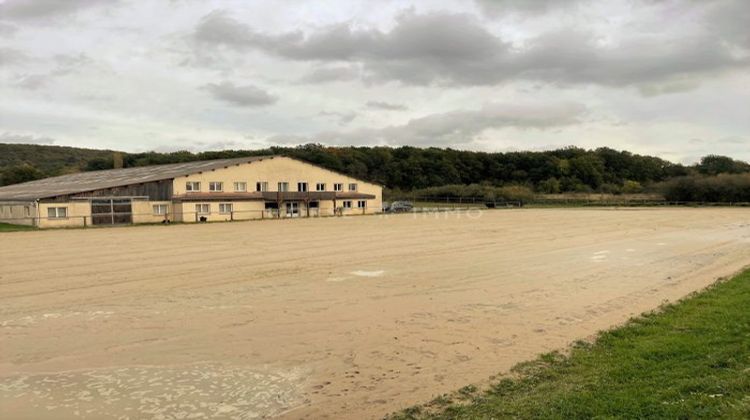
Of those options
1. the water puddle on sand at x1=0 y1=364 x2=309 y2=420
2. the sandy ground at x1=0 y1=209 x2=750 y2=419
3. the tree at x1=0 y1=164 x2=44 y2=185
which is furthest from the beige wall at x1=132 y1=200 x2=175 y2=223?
the tree at x1=0 y1=164 x2=44 y2=185

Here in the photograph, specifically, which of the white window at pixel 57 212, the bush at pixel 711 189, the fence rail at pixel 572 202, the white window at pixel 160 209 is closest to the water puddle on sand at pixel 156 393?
the white window at pixel 57 212

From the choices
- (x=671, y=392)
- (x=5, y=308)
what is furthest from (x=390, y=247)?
(x=671, y=392)

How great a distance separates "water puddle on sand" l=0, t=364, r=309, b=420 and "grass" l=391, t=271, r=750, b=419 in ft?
6.09

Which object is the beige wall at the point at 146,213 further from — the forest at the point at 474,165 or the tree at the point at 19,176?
the forest at the point at 474,165

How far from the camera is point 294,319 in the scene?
10.9 m

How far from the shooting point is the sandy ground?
704 cm

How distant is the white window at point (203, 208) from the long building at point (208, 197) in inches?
2.9

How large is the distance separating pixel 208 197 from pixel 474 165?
91.8m

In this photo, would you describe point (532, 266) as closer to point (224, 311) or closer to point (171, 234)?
point (224, 311)

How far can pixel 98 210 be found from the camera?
136ft

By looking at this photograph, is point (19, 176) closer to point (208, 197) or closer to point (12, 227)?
→ point (208, 197)

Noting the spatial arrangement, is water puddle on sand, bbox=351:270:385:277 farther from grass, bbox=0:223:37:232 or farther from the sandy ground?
grass, bbox=0:223:37:232

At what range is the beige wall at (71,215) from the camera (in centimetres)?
3750

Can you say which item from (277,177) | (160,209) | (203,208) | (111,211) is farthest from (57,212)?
(277,177)
